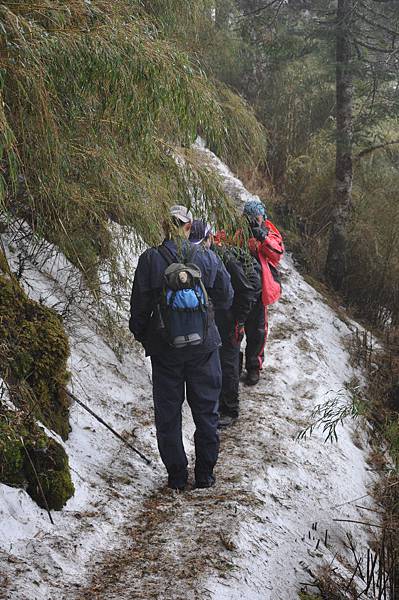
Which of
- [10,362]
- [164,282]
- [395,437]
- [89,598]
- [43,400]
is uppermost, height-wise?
[164,282]

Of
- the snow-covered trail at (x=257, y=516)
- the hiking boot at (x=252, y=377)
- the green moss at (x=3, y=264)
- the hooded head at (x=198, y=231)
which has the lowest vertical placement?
the snow-covered trail at (x=257, y=516)

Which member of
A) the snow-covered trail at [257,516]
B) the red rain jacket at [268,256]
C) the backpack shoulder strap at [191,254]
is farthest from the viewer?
the red rain jacket at [268,256]

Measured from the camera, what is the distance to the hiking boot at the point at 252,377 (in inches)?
266

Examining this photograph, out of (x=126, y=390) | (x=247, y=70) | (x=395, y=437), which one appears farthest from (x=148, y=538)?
(x=247, y=70)

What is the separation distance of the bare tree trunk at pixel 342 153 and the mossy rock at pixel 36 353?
6.22 meters

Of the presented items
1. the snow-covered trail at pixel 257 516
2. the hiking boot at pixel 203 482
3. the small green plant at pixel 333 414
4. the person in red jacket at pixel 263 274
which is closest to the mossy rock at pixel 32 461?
the snow-covered trail at pixel 257 516

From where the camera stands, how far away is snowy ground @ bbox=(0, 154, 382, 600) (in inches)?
132

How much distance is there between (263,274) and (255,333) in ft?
2.05

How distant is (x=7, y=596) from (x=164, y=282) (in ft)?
6.61

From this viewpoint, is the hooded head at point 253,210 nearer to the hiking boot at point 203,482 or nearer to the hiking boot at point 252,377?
the hiking boot at point 252,377

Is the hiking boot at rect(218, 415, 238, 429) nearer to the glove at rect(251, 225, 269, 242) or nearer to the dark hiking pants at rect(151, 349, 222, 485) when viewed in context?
the dark hiking pants at rect(151, 349, 222, 485)

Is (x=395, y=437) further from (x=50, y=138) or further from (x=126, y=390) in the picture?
(x=50, y=138)

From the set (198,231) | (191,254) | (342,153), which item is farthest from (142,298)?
(342,153)

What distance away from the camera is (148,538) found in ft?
12.6
